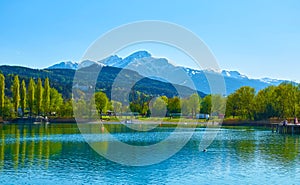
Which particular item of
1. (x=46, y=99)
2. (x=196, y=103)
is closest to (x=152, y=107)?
(x=196, y=103)

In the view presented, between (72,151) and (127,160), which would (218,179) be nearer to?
(127,160)

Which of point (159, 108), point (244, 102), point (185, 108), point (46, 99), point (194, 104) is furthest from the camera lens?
point (159, 108)

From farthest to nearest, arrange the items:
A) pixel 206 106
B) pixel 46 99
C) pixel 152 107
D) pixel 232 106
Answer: pixel 152 107, pixel 206 106, pixel 46 99, pixel 232 106

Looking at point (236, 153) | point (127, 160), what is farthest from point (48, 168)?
point (236, 153)

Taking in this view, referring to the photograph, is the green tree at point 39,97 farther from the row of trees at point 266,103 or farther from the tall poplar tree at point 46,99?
the row of trees at point 266,103

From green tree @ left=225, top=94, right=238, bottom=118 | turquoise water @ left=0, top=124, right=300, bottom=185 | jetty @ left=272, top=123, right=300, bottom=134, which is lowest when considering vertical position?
turquoise water @ left=0, top=124, right=300, bottom=185

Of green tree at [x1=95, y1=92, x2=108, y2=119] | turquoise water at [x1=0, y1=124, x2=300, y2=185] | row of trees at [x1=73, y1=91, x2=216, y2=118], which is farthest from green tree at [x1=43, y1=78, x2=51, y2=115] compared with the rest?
turquoise water at [x1=0, y1=124, x2=300, y2=185]

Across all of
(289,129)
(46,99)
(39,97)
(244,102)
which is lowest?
(289,129)

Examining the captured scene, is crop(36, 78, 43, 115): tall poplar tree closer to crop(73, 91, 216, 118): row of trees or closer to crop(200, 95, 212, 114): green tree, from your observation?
crop(73, 91, 216, 118): row of trees

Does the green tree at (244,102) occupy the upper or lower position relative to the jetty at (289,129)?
upper

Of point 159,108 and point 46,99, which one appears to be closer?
point 46,99

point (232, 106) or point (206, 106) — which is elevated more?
point (206, 106)

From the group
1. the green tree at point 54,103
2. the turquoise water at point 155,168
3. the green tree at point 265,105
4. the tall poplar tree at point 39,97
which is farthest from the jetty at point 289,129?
the green tree at point 54,103

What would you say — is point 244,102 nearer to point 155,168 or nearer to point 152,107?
point 152,107
